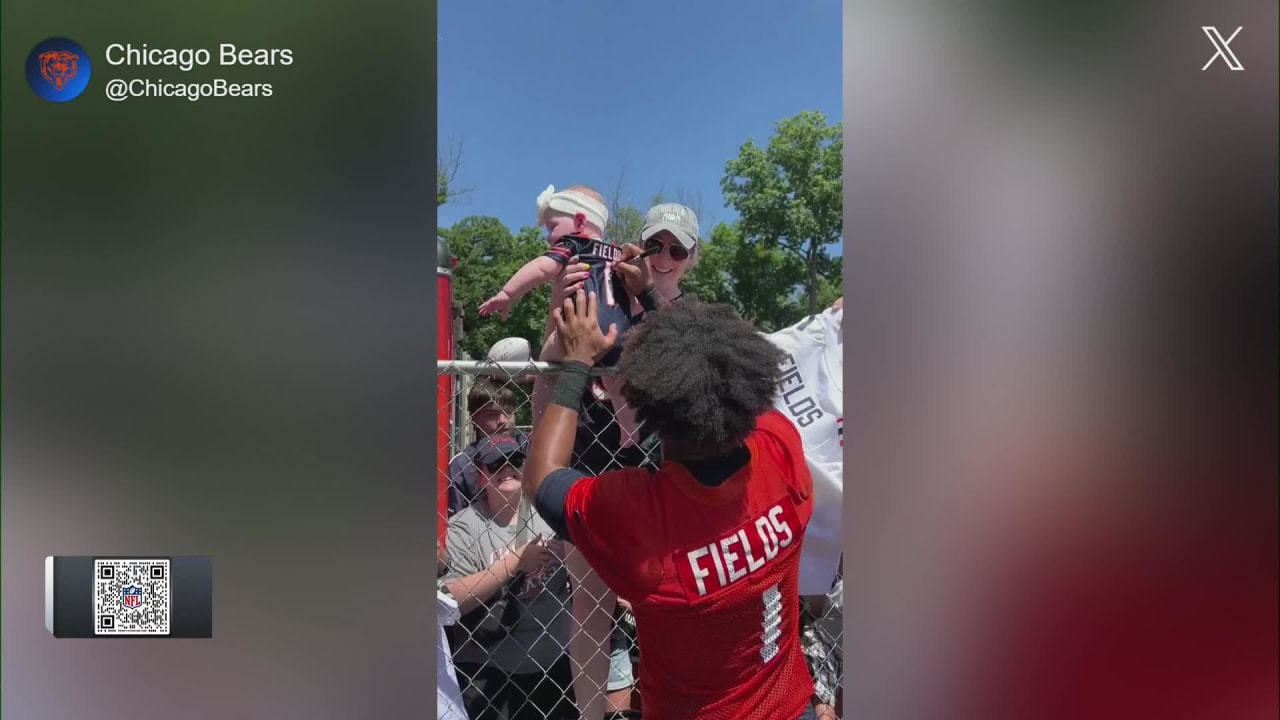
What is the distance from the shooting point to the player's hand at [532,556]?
8.11 ft

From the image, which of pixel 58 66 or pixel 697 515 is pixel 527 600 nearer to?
pixel 697 515

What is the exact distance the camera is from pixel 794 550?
181 centimetres

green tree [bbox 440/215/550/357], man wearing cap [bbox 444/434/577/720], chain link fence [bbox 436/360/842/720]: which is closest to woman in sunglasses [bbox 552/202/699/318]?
chain link fence [bbox 436/360/842/720]

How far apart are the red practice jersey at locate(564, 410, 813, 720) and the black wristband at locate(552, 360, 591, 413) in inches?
7.6

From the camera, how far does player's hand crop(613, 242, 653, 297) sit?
234cm

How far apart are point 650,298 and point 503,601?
1180mm

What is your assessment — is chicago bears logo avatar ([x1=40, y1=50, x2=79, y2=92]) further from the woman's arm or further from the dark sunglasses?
the woman's arm

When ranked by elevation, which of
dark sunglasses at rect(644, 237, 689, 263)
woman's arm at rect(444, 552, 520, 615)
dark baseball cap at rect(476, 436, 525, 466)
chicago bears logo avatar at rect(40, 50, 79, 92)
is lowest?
woman's arm at rect(444, 552, 520, 615)

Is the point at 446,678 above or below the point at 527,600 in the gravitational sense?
below

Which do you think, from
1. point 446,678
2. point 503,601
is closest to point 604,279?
point 503,601

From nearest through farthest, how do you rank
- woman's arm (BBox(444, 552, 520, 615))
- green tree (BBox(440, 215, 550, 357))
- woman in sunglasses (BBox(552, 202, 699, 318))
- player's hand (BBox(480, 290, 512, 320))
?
1. woman's arm (BBox(444, 552, 520, 615))
2. woman in sunglasses (BBox(552, 202, 699, 318))
3. player's hand (BBox(480, 290, 512, 320))
4. green tree (BBox(440, 215, 550, 357))

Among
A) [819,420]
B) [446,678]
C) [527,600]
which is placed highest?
[819,420]

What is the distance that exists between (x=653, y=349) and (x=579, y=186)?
140cm

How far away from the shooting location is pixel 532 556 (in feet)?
8.18
